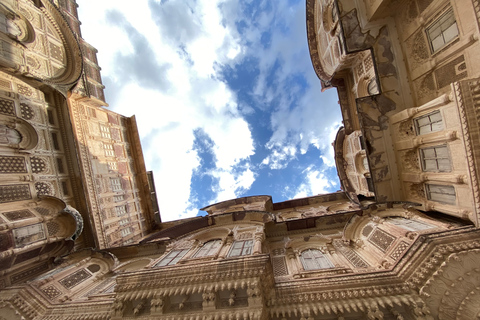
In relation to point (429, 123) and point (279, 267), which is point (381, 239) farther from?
point (429, 123)

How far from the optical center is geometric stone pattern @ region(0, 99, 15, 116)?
41.0 feet

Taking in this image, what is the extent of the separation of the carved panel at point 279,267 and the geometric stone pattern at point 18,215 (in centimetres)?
1317

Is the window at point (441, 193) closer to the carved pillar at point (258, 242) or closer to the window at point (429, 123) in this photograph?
the window at point (429, 123)

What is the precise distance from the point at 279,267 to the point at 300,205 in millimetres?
10050

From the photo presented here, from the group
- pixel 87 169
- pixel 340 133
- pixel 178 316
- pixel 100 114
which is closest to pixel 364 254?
pixel 178 316

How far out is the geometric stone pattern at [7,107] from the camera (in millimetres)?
12500

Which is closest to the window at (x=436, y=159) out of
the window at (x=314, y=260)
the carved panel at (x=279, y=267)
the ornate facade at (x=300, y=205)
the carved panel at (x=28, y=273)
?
the ornate facade at (x=300, y=205)

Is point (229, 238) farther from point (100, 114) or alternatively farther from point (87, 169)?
point (100, 114)

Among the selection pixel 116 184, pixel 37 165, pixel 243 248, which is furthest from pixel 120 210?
pixel 243 248

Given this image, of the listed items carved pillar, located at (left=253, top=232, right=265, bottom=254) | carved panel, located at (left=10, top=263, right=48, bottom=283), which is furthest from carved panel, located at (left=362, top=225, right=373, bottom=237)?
carved panel, located at (left=10, top=263, right=48, bottom=283)

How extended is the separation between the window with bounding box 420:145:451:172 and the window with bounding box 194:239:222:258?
1074 cm

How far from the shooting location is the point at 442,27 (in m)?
8.98

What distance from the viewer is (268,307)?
7570 millimetres

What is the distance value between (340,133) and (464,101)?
9.53 meters
